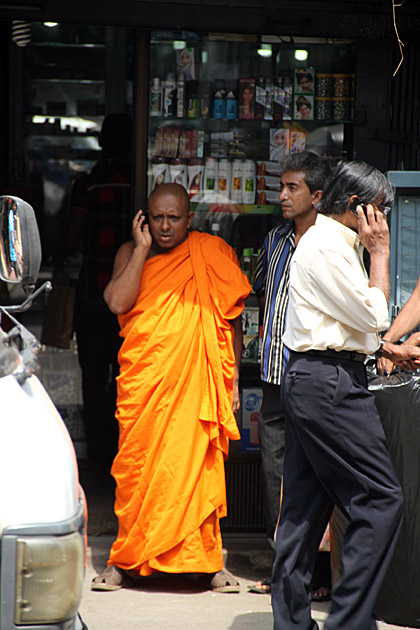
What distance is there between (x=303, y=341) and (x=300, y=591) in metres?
0.92

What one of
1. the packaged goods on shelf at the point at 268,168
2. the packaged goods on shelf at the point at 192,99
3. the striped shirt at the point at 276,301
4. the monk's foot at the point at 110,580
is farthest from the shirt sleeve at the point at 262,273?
the monk's foot at the point at 110,580

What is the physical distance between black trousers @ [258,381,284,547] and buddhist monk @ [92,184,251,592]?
156 mm

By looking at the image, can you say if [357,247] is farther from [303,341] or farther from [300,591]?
[300,591]

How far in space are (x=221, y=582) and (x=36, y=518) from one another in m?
2.34

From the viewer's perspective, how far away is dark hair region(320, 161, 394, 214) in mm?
3227

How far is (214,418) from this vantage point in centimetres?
411

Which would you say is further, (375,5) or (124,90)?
(124,90)

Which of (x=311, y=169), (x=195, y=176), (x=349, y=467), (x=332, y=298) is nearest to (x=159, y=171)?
(x=195, y=176)

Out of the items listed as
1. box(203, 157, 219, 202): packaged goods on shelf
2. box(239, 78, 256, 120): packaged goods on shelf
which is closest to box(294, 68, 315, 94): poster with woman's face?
box(239, 78, 256, 120): packaged goods on shelf

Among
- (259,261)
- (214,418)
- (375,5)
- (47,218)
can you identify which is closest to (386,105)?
(375,5)

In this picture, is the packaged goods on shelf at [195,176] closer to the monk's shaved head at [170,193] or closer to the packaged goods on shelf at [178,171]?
the packaged goods on shelf at [178,171]

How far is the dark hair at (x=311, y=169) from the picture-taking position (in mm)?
4180

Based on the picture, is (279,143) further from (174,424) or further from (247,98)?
(174,424)

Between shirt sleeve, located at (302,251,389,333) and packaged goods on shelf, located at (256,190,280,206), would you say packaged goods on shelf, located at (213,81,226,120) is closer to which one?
packaged goods on shelf, located at (256,190,280,206)
